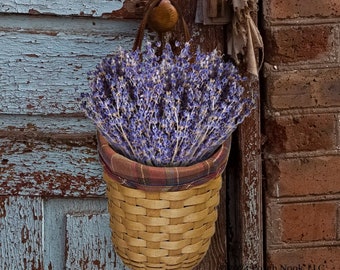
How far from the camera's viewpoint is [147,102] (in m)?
1.07

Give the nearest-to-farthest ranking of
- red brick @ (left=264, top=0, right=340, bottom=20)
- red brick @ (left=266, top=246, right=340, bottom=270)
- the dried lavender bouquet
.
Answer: the dried lavender bouquet, red brick @ (left=264, top=0, right=340, bottom=20), red brick @ (left=266, top=246, right=340, bottom=270)

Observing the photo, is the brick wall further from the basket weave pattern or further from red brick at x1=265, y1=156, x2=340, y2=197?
the basket weave pattern

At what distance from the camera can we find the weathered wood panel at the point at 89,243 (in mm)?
1412

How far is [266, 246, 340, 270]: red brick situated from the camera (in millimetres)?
1403

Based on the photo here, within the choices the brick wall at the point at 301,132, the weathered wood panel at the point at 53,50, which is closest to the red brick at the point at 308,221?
the brick wall at the point at 301,132

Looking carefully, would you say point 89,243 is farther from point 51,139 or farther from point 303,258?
point 303,258

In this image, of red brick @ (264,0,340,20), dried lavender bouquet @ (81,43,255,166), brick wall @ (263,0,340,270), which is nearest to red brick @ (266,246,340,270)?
brick wall @ (263,0,340,270)

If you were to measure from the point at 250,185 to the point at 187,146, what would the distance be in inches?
12.3

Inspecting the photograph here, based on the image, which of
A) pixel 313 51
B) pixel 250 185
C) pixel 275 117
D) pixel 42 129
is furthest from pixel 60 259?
pixel 313 51

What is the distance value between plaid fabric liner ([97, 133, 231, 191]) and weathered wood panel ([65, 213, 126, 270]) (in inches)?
12.3

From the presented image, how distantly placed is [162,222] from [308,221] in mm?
401

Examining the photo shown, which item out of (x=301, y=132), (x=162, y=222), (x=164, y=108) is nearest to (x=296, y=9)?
(x=301, y=132)

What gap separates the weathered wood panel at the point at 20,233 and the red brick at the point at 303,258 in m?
0.50

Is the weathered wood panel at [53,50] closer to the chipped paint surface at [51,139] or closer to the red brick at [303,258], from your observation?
the chipped paint surface at [51,139]
